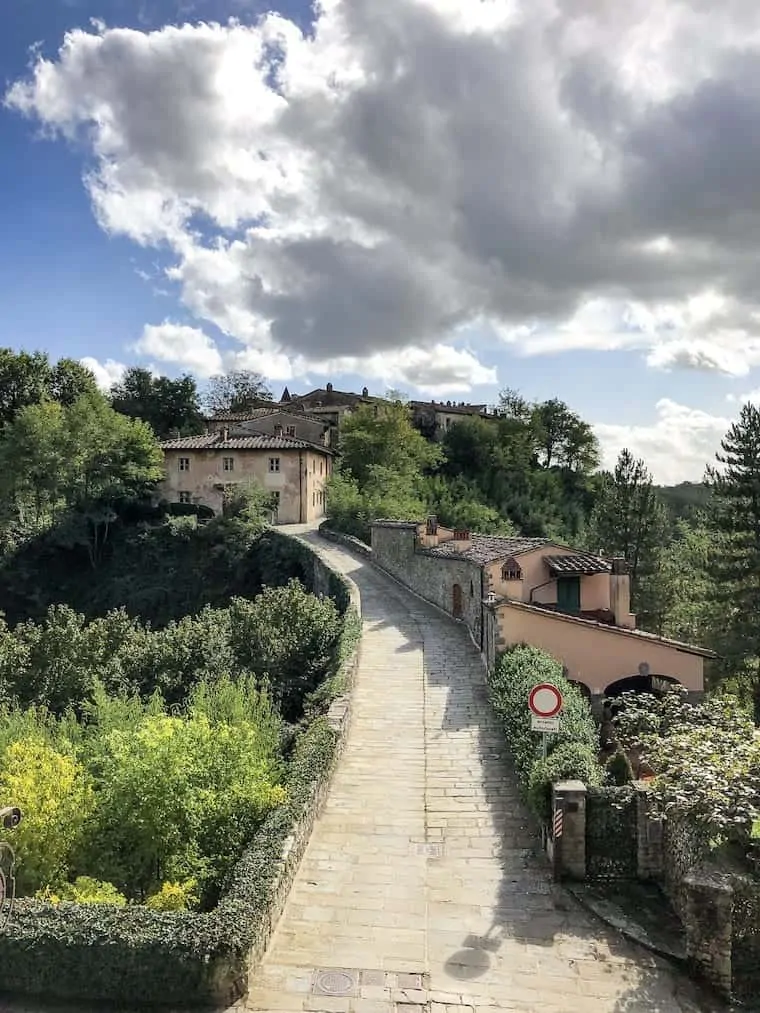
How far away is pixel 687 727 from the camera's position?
1086 centimetres

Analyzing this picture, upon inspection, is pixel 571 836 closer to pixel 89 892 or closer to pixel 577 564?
pixel 89 892

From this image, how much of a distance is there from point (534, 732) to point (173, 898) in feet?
21.7

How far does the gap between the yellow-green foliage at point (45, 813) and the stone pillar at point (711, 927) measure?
7763 mm

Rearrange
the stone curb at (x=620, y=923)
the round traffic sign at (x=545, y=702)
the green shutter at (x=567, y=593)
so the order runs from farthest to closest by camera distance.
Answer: the green shutter at (x=567, y=593), the round traffic sign at (x=545, y=702), the stone curb at (x=620, y=923)

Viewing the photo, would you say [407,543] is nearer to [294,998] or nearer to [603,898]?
[603,898]

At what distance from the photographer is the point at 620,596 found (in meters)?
22.0

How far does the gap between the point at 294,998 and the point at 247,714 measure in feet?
22.6

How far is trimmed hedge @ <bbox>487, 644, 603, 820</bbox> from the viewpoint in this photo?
1091 centimetres

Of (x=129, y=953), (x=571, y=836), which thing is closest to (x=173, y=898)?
(x=129, y=953)

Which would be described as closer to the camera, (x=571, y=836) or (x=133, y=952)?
(x=133, y=952)

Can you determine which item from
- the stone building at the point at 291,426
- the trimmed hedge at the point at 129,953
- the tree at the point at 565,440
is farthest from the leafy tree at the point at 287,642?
the tree at the point at 565,440

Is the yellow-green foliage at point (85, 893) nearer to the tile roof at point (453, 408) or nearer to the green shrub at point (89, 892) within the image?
the green shrub at point (89, 892)

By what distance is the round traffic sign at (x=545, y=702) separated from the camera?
1104 centimetres

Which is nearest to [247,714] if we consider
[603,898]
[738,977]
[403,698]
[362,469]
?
[403,698]
